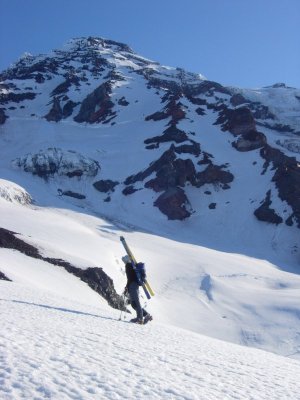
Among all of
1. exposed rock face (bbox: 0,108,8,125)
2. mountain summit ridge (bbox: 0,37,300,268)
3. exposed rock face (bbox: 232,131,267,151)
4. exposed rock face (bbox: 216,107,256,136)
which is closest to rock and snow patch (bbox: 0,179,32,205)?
mountain summit ridge (bbox: 0,37,300,268)

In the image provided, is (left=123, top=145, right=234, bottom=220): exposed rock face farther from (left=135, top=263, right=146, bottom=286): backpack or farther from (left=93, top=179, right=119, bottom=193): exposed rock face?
(left=135, top=263, right=146, bottom=286): backpack

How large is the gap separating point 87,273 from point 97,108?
95.5 m

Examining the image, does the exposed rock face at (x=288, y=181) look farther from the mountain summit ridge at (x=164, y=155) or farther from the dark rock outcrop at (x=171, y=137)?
the dark rock outcrop at (x=171, y=137)

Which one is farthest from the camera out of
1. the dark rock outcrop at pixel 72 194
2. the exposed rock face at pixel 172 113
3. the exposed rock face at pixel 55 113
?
the exposed rock face at pixel 55 113

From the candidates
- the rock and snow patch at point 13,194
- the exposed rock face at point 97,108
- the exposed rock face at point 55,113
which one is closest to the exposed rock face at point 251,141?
the exposed rock face at point 97,108

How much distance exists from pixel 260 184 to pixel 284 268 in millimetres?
22311

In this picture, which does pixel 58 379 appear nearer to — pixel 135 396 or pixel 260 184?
pixel 135 396

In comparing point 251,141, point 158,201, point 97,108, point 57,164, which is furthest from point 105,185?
point 97,108

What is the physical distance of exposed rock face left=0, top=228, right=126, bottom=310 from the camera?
102 ft

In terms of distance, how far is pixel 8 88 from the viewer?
457 ft

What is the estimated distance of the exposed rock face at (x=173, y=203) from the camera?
7562 centimetres

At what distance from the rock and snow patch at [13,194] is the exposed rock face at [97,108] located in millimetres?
53354

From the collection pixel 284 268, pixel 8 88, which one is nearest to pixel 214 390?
pixel 284 268

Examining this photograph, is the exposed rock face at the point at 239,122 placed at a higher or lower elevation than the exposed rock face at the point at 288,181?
higher
